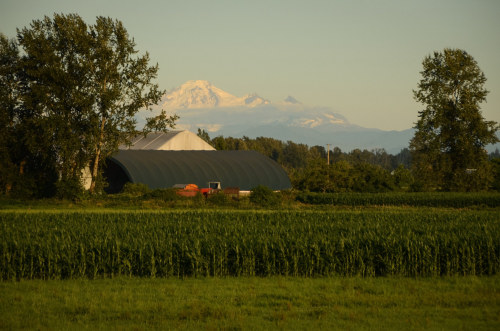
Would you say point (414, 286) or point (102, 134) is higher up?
point (102, 134)

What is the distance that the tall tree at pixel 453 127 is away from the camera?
6366 centimetres

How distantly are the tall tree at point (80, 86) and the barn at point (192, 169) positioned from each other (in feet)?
22.5

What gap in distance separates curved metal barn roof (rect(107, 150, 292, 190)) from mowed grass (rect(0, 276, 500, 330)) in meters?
38.9

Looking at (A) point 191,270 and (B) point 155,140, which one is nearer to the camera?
(A) point 191,270

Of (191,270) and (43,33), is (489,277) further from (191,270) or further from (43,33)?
(43,33)

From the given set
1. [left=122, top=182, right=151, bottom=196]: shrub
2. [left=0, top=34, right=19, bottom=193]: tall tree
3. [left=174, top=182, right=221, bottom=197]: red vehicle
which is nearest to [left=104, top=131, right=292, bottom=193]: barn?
[left=174, top=182, right=221, bottom=197]: red vehicle

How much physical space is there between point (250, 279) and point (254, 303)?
118 inches

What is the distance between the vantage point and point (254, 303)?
14930 millimetres

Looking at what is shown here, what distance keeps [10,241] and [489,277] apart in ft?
50.3

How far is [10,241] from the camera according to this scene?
19.3 meters

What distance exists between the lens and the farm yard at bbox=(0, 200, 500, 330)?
13.6 metres

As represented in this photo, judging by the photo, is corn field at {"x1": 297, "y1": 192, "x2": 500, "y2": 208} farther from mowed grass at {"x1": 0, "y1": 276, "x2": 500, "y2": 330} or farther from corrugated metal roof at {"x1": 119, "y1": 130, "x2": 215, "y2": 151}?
mowed grass at {"x1": 0, "y1": 276, "x2": 500, "y2": 330}

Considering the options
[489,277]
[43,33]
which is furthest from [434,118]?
[489,277]

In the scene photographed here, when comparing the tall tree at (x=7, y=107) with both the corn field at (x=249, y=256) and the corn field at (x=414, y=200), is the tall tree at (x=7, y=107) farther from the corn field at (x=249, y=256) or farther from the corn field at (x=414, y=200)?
the corn field at (x=249, y=256)
